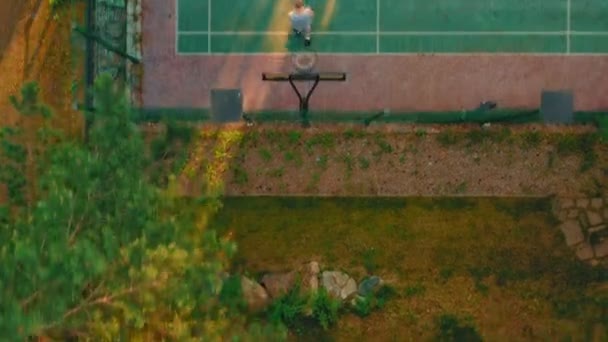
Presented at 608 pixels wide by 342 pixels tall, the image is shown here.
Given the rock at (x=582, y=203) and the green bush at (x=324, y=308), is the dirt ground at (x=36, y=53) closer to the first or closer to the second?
the green bush at (x=324, y=308)

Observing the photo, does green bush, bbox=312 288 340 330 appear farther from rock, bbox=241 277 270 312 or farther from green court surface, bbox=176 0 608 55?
green court surface, bbox=176 0 608 55

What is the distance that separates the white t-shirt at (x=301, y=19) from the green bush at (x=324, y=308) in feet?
16.6

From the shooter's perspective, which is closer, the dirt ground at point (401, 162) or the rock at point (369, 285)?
the dirt ground at point (401, 162)

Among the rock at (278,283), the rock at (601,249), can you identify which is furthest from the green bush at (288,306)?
the rock at (601,249)

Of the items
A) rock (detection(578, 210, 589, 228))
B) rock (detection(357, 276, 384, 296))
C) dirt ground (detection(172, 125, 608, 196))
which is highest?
dirt ground (detection(172, 125, 608, 196))

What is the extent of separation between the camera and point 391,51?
17016 millimetres

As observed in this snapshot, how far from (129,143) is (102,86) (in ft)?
3.25

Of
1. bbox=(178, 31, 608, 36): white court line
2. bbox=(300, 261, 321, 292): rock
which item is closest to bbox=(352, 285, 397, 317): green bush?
bbox=(300, 261, 321, 292): rock

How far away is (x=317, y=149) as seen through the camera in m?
16.9

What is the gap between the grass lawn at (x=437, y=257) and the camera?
54.9 ft

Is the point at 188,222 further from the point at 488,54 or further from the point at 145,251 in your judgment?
the point at 488,54

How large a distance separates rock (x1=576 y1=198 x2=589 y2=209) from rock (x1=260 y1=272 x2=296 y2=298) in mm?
5650

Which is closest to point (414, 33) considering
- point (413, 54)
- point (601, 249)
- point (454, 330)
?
point (413, 54)

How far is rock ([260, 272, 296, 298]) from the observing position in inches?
663
